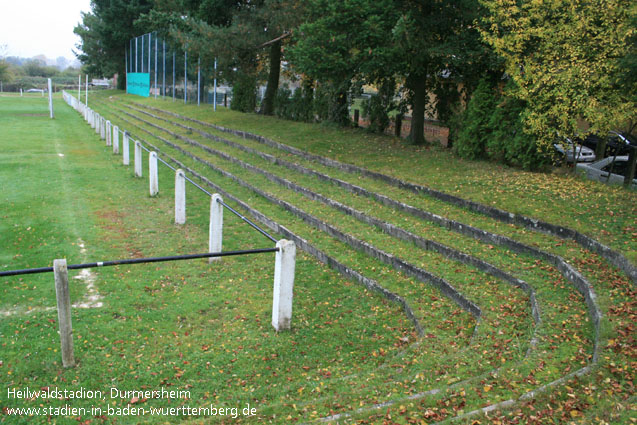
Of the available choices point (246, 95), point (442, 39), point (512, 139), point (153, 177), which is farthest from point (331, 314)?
point (246, 95)

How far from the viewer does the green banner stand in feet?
148

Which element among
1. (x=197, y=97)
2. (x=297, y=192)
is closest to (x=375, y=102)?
(x=297, y=192)

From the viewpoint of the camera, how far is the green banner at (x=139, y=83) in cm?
4498

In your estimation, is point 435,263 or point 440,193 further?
point 440,193

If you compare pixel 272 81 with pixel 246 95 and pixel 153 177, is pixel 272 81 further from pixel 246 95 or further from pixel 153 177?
pixel 153 177

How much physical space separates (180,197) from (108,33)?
47.7 m

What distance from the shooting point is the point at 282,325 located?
6.42m

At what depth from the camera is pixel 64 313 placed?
5398mm

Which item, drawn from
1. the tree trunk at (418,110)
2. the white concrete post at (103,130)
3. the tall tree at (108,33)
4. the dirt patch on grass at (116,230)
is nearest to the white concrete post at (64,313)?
the dirt patch on grass at (116,230)

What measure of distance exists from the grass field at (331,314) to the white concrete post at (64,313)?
145mm

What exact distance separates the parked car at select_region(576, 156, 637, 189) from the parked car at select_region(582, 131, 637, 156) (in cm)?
35

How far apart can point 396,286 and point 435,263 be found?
817mm

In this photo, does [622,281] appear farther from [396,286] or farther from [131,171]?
[131,171]

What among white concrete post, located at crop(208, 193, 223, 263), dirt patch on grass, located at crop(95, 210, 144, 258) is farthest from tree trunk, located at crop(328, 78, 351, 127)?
white concrete post, located at crop(208, 193, 223, 263)
